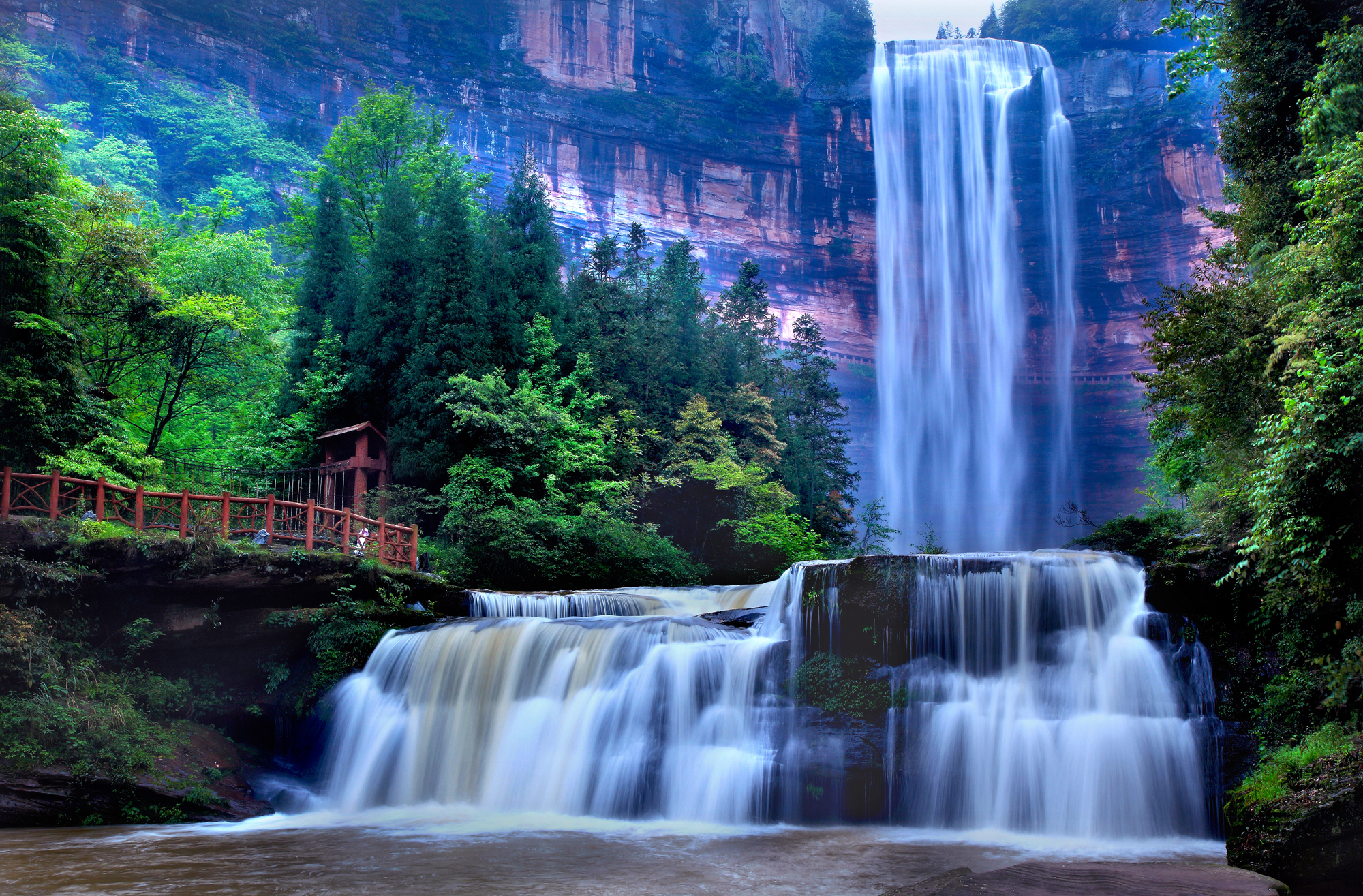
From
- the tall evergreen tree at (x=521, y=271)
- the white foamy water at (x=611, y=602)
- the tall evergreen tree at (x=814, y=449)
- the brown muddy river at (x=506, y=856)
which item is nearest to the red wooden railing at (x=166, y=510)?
the white foamy water at (x=611, y=602)

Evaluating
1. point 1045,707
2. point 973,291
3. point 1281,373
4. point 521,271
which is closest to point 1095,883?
point 1045,707

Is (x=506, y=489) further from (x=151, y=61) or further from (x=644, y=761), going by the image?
(x=151, y=61)

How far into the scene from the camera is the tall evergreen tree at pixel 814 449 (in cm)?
3278

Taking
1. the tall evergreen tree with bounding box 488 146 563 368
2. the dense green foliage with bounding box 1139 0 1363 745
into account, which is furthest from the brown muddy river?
the tall evergreen tree with bounding box 488 146 563 368

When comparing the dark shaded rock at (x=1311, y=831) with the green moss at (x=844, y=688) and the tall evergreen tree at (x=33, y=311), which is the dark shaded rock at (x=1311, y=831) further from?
the tall evergreen tree at (x=33, y=311)

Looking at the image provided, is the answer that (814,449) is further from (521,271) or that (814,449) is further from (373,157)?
(373,157)

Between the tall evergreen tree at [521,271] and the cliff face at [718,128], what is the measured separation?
25.8 m

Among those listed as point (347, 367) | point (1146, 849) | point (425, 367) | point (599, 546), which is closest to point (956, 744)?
point (1146, 849)

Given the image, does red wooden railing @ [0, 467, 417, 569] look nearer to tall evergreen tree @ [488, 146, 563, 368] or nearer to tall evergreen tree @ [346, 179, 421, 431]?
tall evergreen tree @ [346, 179, 421, 431]

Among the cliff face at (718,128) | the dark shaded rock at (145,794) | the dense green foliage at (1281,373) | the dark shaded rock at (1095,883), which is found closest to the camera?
the dark shaded rock at (1095,883)

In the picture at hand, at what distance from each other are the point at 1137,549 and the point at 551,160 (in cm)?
4604

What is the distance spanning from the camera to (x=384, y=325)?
25828mm

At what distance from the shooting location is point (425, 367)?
2455cm

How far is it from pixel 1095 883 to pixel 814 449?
2920 centimetres
